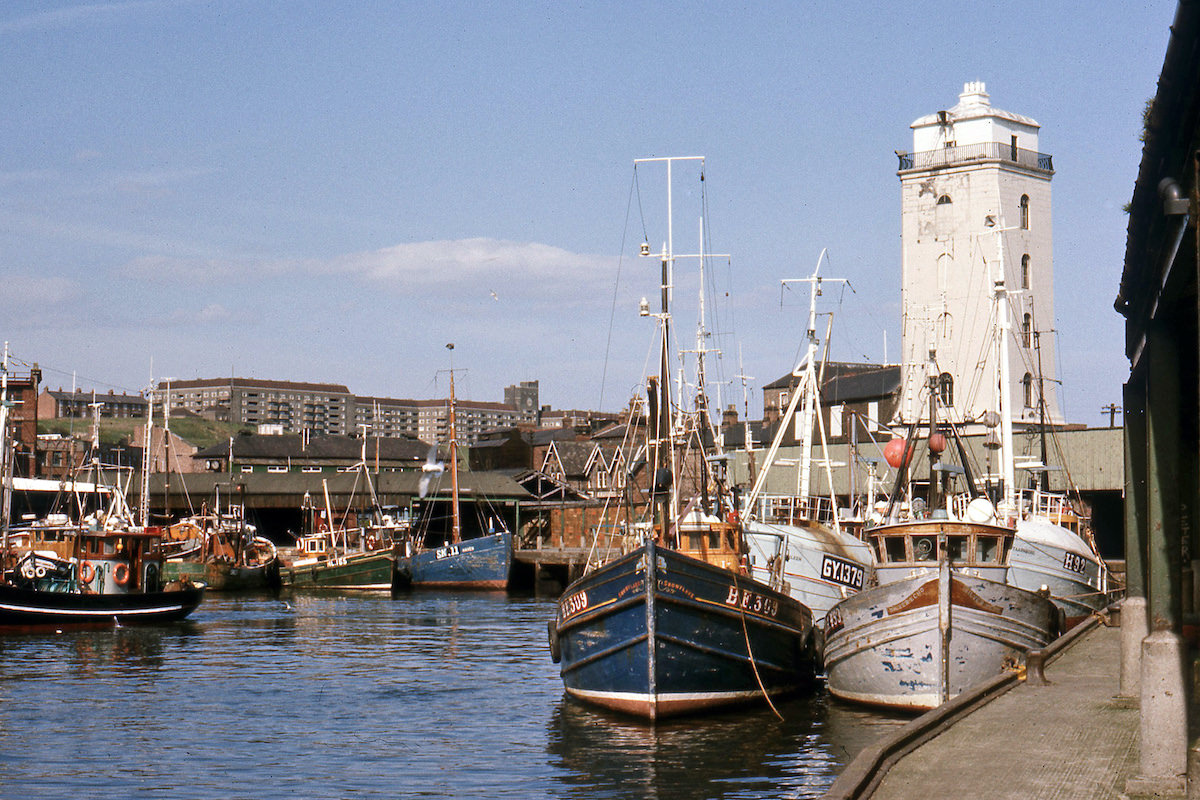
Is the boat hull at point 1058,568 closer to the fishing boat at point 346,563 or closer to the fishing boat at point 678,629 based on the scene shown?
the fishing boat at point 678,629

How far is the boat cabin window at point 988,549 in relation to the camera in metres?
24.0

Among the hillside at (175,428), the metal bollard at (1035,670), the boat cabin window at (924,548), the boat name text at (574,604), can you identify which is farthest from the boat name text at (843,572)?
the hillside at (175,428)

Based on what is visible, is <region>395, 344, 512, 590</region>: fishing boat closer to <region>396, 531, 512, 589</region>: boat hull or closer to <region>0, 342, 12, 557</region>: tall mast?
<region>396, 531, 512, 589</region>: boat hull

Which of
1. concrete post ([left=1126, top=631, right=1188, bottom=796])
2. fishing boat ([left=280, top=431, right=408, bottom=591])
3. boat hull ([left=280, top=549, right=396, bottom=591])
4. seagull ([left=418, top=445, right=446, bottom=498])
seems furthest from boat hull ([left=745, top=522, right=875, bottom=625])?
seagull ([left=418, top=445, right=446, bottom=498])

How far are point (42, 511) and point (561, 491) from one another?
36.1 meters

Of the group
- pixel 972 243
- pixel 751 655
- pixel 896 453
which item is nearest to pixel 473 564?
pixel 972 243

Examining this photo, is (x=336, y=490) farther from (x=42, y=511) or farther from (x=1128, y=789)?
(x=1128, y=789)

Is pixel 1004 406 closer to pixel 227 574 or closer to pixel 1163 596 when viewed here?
pixel 1163 596

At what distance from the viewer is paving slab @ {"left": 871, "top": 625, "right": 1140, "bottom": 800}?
11.7 metres

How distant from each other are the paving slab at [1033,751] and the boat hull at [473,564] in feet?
178

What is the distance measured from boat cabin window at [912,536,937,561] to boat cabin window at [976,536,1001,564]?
29.9 inches

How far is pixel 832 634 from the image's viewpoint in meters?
24.5

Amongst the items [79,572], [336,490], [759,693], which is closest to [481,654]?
[759,693]

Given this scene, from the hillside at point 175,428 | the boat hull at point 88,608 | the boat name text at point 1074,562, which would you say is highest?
the hillside at point 175,428
